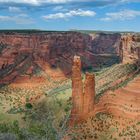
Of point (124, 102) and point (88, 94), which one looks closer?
point (124, 102)

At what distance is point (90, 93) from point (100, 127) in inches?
208

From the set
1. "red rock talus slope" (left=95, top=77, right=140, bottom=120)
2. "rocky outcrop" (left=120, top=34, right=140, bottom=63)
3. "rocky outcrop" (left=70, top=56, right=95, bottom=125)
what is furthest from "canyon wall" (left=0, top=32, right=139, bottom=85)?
"red rock talus slope" (left=95, top=77, right=140, bottom=120)

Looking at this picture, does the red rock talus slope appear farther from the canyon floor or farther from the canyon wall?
the canyon wall

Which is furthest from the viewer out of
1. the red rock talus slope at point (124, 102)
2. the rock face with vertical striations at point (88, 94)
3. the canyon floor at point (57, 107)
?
the rock face with vertical striations at point (88, 94)

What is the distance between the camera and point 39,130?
5016cm

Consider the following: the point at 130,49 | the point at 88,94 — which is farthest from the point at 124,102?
the point at 130,49

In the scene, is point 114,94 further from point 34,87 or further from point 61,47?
point 61,47

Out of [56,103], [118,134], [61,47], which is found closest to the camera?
[118,134]

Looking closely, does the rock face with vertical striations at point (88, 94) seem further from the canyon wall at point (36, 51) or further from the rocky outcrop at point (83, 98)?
the canyon wall at point (36, 51)

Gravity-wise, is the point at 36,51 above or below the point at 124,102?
above

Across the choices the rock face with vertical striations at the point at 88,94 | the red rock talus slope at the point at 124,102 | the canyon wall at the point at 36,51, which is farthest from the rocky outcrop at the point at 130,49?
the canyon wall at the point at 36,51

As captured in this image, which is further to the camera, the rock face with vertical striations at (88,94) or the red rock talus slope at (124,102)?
the rock face with vertical striations at (88,94)

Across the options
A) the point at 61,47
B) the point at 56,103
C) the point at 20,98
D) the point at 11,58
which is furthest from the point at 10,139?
the point at 61,47

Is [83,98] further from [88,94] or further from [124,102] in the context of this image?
[124,102]
